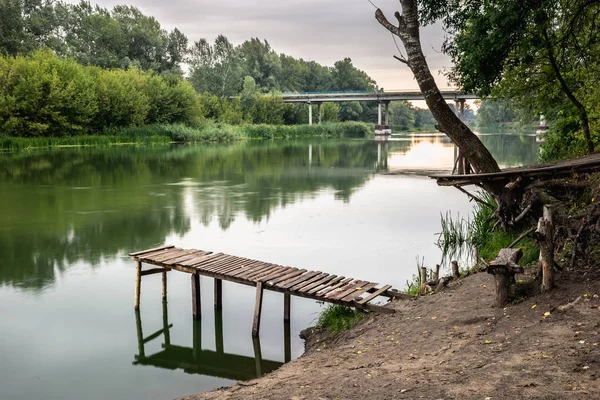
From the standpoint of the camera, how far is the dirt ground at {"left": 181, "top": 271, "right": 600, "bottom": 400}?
5.31 meters

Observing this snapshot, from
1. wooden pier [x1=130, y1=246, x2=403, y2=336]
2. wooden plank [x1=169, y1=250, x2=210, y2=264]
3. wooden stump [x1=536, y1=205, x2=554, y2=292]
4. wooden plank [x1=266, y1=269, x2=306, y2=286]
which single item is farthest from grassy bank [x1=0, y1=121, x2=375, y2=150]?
wooden stump [x1=536, y1=205, x2=554, y2=292]

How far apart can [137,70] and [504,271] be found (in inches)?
2994

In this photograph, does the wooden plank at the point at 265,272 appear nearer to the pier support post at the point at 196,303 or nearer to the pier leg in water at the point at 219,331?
the pier leg in water at the point at 219,331

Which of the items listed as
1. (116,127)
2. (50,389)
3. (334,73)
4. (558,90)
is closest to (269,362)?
(50,389)

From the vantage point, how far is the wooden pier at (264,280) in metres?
9.24

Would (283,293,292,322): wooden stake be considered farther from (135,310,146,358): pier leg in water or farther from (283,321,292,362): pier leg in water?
(135,310,146,358): pier leg in water

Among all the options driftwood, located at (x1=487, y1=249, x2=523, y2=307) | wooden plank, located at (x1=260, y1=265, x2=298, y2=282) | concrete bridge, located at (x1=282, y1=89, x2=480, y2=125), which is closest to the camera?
driftwood, located at (x1=487, y1=249, x2=523, y2=307)

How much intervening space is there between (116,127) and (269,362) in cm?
5967

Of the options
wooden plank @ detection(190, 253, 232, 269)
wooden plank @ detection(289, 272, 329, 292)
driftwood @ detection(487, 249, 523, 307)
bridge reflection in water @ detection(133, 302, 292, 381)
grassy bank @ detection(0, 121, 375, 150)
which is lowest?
bridge reflection in water @ detection(133, 302, 292, 381)

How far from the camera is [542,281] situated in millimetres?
7512

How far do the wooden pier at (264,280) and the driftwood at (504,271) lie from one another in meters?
1.82

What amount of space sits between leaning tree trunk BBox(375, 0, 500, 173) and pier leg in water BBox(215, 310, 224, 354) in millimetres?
5312

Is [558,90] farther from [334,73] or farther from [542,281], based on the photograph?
[334,73]

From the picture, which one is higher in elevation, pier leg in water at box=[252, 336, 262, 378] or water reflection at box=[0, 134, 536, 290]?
water reflection at box=[0, 134, 536, 290]
